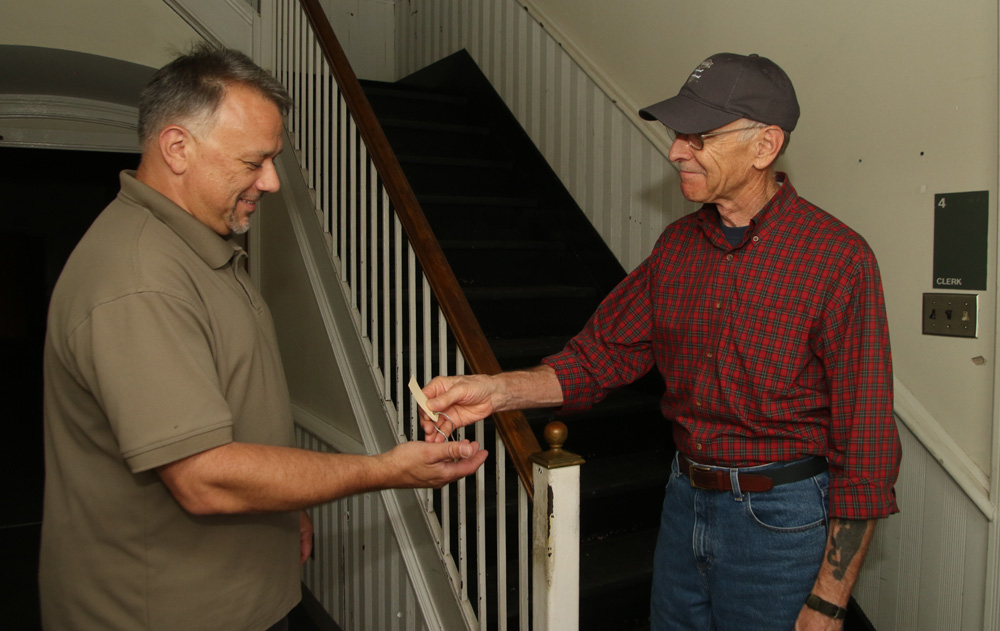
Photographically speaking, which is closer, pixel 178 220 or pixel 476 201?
pixel 178 220

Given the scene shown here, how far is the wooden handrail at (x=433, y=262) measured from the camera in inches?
59.6

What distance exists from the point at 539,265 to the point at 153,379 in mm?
2358

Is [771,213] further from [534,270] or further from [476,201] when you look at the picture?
[476,201]

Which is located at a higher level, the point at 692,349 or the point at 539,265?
the point at 539,265

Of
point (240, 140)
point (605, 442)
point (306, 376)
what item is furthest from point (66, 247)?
point (240, 140)

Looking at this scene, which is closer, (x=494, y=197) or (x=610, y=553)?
(x=610, y=553)

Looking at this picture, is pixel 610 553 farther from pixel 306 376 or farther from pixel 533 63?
pixel 533 63

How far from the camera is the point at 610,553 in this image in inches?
89.8

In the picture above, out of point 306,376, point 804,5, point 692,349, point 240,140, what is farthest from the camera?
point 306,376

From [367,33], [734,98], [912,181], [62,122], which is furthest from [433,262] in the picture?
[367,33]

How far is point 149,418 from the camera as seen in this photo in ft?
3.34

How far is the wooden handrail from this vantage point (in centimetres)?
151

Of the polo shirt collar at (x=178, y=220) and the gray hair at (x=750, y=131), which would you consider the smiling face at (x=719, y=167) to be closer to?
the gray hair at (x=750, y=131)

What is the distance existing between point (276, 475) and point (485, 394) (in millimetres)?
518
